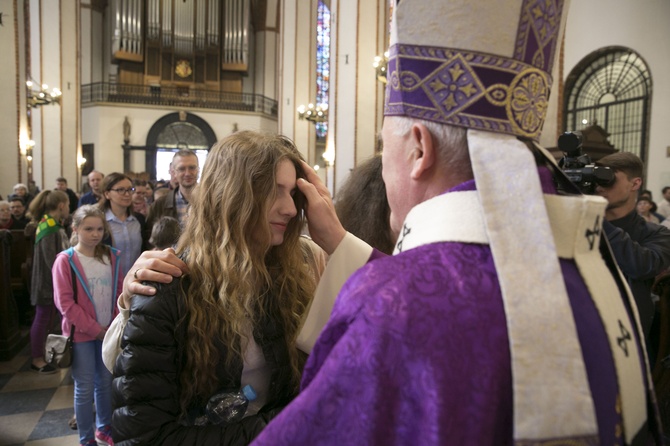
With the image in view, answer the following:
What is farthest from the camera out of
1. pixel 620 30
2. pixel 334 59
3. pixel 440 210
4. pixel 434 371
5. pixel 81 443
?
pixel 334 59

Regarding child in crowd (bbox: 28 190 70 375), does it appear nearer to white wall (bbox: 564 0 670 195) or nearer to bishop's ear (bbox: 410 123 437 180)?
bishop's ear (bbox: 410 123 437 180)

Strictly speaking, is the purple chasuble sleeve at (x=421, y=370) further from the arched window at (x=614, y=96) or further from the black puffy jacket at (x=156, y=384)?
the arched window at (x=614, y=96)

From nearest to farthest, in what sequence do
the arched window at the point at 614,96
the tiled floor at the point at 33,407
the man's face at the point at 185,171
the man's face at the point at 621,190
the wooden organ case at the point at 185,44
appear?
1. the man's face at the point at 621,190
2. the tiled floor at the point at 33,407
3. the man's face at the point at 185,171
4. the arched window at the point at 614,96
5. the wooden organ case at the point at 185,44

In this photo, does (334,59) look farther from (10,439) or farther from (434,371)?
(434,371)

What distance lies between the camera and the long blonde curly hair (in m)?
1.42

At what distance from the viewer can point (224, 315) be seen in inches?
56.5

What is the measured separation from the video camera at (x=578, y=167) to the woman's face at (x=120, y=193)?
3320 millimetres

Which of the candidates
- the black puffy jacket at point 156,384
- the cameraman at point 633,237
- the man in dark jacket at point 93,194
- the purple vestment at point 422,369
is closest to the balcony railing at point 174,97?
the man in dark jacket at point 93,194

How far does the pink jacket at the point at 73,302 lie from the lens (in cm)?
322

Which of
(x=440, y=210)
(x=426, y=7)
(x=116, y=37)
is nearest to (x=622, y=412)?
(x=440, y=210)

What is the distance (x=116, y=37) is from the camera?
21516 mm

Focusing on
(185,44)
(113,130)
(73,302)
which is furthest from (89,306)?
(185,44)

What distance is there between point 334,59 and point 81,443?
9.13m

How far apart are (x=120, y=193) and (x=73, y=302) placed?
1125 mm
